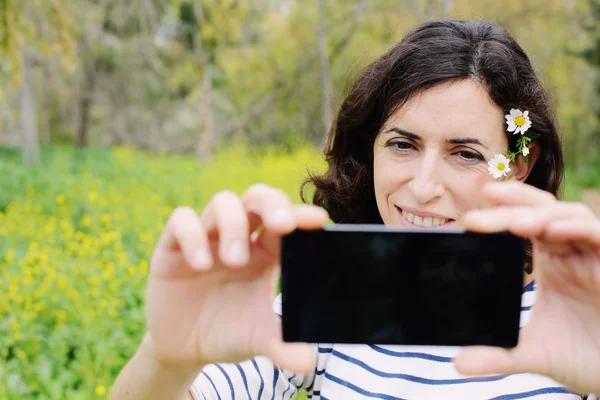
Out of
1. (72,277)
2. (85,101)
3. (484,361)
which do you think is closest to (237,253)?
(484,361)

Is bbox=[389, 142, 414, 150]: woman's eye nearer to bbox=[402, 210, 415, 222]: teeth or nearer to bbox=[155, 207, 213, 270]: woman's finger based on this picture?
bbox=[402, 210, 415, 222]: teeth

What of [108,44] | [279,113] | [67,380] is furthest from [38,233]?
[279,113]

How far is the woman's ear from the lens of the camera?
4.76 ft

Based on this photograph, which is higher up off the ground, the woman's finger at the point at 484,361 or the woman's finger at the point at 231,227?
the woman's finger at the point at 231,227

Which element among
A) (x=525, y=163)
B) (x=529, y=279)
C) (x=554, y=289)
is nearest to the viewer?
(x=554, y=289)

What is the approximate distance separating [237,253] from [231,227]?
43 millimetres

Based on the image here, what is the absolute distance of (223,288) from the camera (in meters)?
0.92

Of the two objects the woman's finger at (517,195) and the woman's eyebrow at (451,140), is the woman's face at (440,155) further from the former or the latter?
the woman's finger at (517,195)

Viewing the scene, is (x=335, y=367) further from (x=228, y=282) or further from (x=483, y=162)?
(x=483, y=162)

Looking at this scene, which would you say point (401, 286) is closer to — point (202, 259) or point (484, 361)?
point (484, 361)

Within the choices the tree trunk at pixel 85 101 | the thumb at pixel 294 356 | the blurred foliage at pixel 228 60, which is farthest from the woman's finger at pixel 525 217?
the tree trunk at pixel 85 101

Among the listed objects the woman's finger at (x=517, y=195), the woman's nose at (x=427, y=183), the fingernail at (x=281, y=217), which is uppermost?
the woman's nose at (x=427, y=183)

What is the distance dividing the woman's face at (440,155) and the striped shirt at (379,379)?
289 mm

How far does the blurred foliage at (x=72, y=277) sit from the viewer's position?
A: 8.61ft
